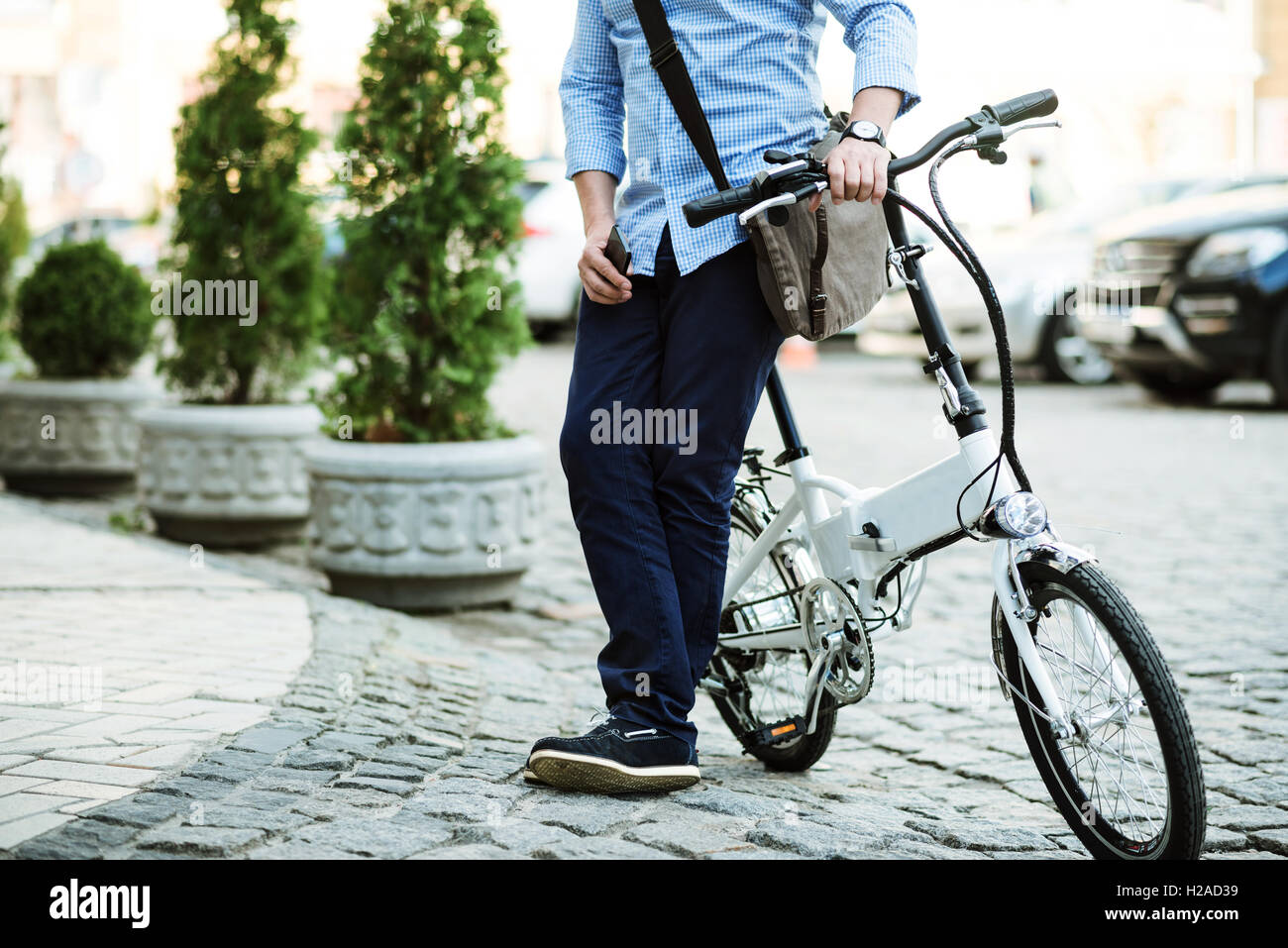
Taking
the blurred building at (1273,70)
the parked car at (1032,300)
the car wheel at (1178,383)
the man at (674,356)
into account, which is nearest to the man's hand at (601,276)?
the man at (674,356)

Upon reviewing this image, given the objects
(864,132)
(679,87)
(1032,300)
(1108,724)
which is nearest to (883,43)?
(864,132)

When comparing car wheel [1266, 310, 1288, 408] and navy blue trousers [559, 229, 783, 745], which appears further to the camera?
car wheel [1266, 310, 1288, 408]

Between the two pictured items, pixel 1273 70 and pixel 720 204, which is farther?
pixel 1273 70

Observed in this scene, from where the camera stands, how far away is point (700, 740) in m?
4.17

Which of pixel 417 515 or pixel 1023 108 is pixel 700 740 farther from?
pixel 1023 108

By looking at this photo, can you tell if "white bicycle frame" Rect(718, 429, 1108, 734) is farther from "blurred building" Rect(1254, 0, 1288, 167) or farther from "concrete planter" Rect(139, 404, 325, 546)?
"blurred building" Rect(1254, 0, 1288, 167)

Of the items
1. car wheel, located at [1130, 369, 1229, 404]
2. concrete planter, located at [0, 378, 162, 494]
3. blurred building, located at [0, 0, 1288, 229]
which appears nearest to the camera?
concrete planter, located at [0, 378, 162, 494]

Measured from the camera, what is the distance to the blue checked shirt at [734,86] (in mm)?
3066

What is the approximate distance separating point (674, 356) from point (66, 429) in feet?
18.1

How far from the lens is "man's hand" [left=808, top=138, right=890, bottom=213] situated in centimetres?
280

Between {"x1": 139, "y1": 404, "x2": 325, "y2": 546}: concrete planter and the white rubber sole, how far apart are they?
367 centimetres

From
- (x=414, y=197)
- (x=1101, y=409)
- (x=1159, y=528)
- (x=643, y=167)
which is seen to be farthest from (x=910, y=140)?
(x=643, y=167)

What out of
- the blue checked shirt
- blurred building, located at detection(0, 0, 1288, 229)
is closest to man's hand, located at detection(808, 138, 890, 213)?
the blue checked shirt
